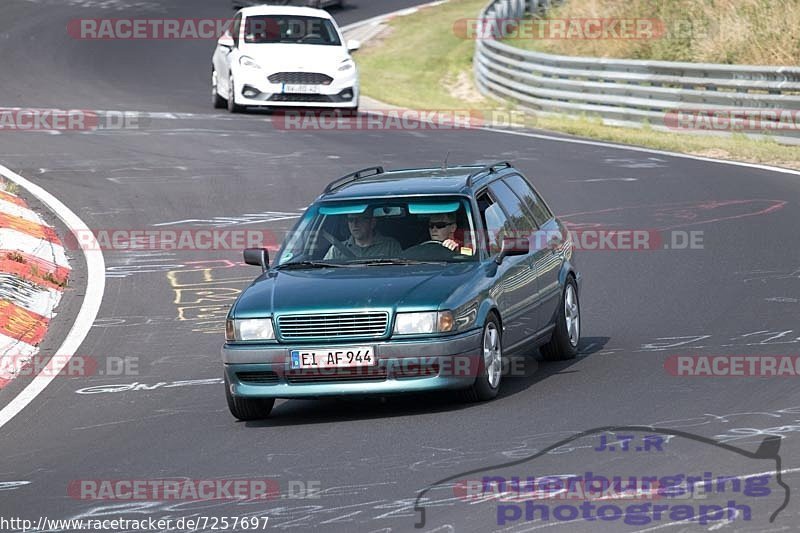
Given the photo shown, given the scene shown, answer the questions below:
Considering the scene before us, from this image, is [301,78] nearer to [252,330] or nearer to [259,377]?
[252,330]

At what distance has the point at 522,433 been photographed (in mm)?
8812

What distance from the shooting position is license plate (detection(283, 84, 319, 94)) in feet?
87.4

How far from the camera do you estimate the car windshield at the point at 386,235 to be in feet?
34.3

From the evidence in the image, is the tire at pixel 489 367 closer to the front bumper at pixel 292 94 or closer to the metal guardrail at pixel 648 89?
the metal guardrail at pixel 648 89

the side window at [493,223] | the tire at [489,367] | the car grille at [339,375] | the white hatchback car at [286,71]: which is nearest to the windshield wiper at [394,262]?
Answer: the side window at [493,223]

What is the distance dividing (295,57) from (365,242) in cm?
1646

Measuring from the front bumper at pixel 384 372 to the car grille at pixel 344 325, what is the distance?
0.08 m

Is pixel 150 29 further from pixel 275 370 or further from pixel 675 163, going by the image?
pixel 275 370

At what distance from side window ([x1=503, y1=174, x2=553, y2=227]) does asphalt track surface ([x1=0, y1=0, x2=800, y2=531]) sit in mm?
1025

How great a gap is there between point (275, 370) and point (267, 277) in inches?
37.0

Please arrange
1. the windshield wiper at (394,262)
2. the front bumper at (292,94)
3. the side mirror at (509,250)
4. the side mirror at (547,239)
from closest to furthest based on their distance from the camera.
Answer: the windshield wiper at (394,262) < the side mirror at (509,250) < the side mirror at (547,239) < the front bumper at (292,94)

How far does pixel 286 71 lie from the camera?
2655 centimetres

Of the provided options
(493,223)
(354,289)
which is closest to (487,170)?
(493,223)

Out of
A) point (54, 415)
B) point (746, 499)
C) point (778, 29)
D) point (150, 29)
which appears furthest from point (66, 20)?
point (746, 499)
